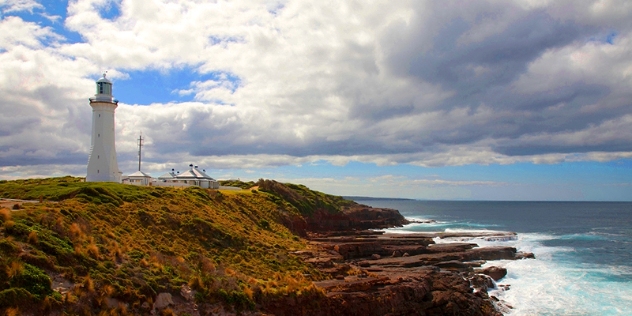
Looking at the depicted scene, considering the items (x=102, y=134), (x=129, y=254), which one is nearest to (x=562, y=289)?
(x=129, y=254)

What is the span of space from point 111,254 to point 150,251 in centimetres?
296

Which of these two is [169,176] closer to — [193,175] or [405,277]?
[193,175]

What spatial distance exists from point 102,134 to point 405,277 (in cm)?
2944

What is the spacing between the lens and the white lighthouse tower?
40594mm

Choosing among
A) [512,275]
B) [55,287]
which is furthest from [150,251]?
[512,275]

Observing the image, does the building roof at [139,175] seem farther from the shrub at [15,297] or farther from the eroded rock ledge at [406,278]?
the shrub at [15,297]

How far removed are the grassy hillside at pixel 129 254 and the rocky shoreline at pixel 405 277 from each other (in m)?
1.61

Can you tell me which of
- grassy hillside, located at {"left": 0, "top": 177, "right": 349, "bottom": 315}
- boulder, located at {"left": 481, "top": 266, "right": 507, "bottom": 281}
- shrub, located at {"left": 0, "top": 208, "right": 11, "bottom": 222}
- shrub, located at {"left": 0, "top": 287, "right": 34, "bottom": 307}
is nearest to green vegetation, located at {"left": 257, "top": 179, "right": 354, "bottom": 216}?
grassy hillside, located at {"left": 0, "top": 177, "right": 349, "bottom": 315}

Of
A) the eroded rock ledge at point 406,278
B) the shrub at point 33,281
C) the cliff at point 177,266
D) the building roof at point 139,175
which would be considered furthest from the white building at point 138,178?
the shrub at point 33,281

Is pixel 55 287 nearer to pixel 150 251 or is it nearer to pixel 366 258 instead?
pixel 150 251

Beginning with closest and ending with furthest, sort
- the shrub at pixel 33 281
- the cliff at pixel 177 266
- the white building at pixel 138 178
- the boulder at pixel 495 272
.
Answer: the shrub at pixel 33 281 → the cliff at pixel 177 266 → the boulder at pixel 495 272 → the white building at pixel 138 178

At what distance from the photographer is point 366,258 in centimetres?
3953

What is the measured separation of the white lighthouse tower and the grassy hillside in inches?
306

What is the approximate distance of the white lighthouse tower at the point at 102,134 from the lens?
40.6m
